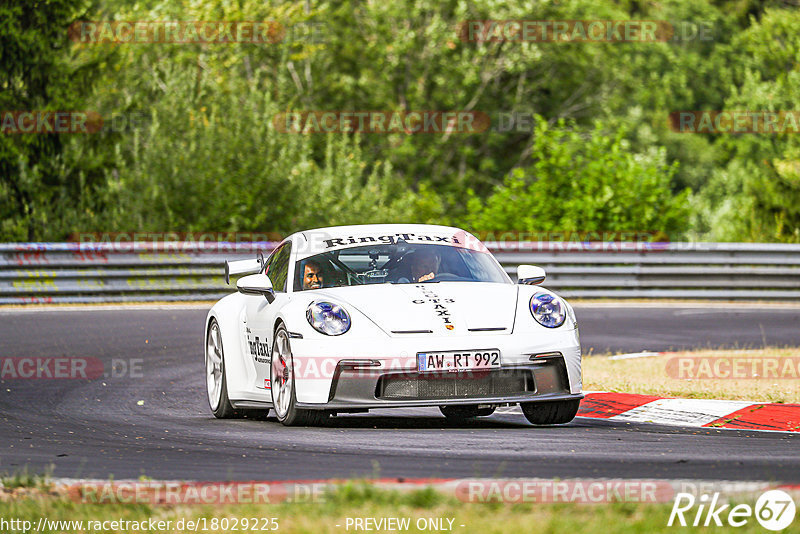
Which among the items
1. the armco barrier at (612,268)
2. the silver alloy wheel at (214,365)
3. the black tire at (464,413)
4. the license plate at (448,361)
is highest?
the license plate at (448,361)

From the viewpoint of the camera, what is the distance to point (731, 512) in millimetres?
4887

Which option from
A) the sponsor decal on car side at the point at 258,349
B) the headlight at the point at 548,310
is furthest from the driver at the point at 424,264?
the sponsor decal on car side at the point at 258,349

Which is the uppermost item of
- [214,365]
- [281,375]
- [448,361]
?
[448,361]

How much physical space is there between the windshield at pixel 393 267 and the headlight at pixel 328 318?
646 millimetres

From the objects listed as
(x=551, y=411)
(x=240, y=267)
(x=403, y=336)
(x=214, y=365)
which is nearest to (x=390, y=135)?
(x=214, y=365)

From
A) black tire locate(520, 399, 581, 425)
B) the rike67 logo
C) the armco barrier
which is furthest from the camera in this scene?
the armco barrier

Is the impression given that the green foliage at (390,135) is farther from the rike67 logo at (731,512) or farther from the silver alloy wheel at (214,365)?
the rike67 logo at (731,512)

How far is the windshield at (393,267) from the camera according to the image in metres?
8.98

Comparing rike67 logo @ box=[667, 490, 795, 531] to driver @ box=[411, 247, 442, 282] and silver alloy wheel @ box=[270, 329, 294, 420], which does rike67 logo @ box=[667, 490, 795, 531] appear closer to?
silver alloy wheel @ box=[270, 329, 294, 420]

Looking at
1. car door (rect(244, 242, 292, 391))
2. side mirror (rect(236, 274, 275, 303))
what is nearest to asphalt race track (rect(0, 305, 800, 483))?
car door (rect(244, 242, 292, 391))

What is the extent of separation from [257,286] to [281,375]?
2.53 ft

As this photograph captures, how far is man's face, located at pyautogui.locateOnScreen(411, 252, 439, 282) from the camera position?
9.04 m

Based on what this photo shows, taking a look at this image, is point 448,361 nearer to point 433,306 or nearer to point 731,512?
point 433,306

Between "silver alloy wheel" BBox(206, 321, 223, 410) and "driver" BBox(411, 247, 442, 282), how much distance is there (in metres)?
1.73
